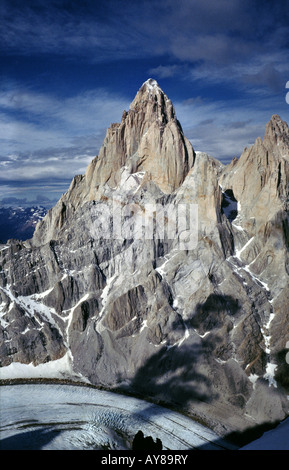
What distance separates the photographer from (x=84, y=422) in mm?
68500

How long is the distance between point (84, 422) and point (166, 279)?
43381 millimetres

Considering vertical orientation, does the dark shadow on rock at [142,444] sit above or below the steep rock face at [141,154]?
below

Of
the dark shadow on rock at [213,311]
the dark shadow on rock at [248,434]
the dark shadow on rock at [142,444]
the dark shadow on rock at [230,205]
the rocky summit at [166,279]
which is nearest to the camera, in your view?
the dark shadow on rock at [142,444]

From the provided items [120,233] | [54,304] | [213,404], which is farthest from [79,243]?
[213,404]

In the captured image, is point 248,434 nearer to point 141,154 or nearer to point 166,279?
point 166,279

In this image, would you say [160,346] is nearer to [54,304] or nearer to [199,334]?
[199,334]

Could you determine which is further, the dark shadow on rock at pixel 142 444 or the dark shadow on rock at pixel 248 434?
the dark shadow on rock at pixel 248 434

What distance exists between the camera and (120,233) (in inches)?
4218

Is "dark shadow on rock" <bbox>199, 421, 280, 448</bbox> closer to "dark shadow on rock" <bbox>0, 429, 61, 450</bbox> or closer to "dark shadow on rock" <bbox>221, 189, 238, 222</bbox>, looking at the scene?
"dark shadow on rock" <bbox>0, 429, 61, 450</bbox>

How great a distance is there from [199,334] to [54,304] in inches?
1798

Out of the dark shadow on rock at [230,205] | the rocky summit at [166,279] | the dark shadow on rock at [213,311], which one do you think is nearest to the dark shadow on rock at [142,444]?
the rocky summit at [166,279]

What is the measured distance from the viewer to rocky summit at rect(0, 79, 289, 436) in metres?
81.8

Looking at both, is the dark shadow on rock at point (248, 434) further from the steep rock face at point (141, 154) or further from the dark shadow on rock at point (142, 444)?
the steep rock face at point (141, 154)

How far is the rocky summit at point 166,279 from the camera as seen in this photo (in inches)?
3219
